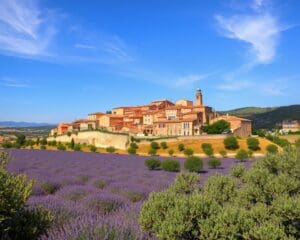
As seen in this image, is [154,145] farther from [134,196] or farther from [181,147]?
[134,196]

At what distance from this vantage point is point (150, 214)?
4.80 metres

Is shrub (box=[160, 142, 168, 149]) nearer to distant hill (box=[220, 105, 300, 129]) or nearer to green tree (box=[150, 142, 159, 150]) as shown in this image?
green tree (box=[150, 142, 159, 150])

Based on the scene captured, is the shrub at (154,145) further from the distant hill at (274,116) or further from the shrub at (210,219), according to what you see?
the distant hill at (274,116)

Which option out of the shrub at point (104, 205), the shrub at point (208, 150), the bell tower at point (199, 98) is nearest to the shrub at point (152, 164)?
the shrub at point (104, 205)

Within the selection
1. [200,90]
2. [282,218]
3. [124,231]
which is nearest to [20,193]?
[124,231]

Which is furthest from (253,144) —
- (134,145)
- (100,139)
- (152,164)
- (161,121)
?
(152,164)

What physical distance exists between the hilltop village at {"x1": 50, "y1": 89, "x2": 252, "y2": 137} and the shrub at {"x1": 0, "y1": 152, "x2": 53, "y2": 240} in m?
64.5

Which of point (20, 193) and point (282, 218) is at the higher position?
point (20, 193)

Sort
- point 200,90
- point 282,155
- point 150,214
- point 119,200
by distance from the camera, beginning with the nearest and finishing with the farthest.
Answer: point 150,214
point 119,200
point 282,155
point 200,90

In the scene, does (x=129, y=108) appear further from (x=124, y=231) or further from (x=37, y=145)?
(x=124, y=231)

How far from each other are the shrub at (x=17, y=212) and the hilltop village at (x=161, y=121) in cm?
6450

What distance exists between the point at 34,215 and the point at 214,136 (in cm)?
5792

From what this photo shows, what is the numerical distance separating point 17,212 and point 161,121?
70645 millimetres

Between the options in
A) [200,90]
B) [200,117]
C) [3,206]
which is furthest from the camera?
[200,90]
